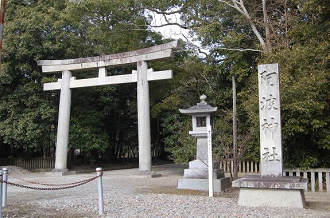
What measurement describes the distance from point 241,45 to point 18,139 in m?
11.6

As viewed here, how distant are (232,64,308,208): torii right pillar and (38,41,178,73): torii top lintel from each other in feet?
20.9

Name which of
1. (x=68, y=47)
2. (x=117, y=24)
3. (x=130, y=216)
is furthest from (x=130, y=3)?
(x=130, y=216)

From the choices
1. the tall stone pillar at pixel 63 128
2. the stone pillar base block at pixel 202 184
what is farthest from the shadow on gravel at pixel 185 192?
the tall stone pillar at pixel 63 128

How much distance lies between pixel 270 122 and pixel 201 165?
10.9ft

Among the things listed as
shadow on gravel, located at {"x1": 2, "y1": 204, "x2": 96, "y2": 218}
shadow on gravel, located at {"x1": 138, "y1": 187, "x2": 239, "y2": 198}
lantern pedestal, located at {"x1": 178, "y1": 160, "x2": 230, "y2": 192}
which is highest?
lantern pedestal, located at {"x1": 178, "y1": 160, "x2": 230, "y2": 192}

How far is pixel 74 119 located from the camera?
17.2 meters

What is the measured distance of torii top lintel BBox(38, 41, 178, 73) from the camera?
A: 1325cm

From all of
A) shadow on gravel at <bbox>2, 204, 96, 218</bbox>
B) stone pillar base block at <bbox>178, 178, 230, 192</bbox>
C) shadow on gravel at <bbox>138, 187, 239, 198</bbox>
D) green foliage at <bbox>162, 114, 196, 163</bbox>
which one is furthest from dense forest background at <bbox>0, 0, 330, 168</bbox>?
shadow on gravel at <bbox>2, 204, 96, 218</bbox>

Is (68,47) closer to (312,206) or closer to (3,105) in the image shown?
(3,105)

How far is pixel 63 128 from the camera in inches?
591

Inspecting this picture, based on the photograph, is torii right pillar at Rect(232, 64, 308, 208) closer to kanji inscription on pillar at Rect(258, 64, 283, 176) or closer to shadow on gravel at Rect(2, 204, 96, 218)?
kanji inscription on pillar at Rect(258, 64, 283, 176)

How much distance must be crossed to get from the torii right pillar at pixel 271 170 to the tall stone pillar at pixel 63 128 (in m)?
10.1

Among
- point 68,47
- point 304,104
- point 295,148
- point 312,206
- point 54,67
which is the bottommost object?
point 312,206

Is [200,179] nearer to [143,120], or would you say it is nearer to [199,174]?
[199,174]
